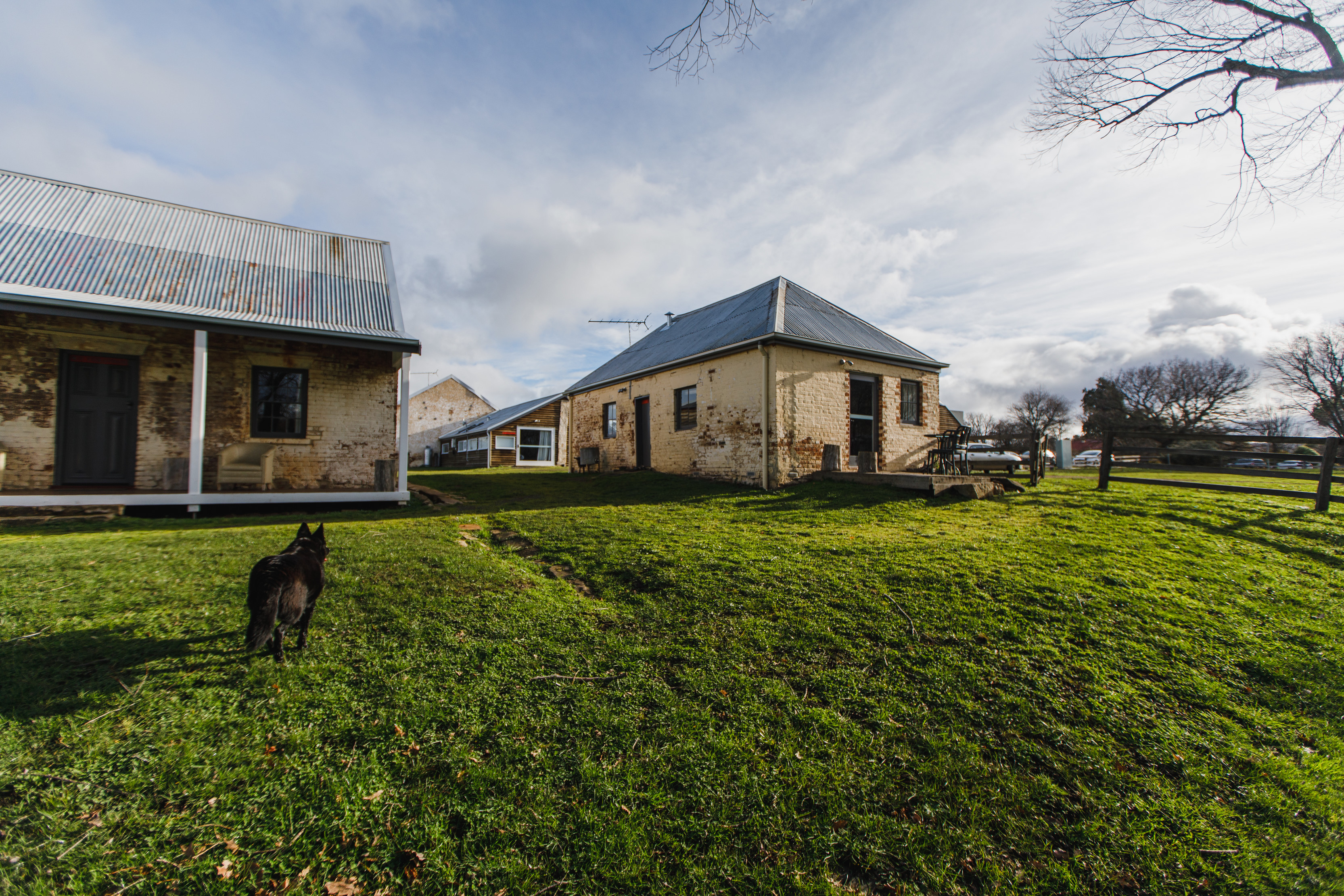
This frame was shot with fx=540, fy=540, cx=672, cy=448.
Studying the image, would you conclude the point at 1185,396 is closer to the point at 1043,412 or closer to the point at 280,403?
the point at 1043,412

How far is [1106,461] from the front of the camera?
35.7 ft

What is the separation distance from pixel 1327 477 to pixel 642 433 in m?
13.7

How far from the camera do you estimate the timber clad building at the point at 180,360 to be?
28.5 feet

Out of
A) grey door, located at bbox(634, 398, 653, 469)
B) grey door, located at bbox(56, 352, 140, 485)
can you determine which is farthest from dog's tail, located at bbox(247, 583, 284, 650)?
grey door, located at bbox(634, 398, 653, 469)

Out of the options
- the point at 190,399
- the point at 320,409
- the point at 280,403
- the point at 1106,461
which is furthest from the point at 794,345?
the point at 190,399

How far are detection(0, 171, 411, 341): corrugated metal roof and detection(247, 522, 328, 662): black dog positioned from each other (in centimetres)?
747

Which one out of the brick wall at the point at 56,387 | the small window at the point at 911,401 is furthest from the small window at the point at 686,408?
the brick wall at the point at 56,387

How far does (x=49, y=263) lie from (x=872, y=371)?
16043mm

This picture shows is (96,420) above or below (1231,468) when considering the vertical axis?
above

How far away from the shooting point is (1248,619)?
4543 mm

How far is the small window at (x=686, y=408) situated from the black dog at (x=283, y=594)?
35.7 feet

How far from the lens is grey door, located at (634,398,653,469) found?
52.8ft

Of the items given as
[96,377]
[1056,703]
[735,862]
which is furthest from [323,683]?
[96,377]

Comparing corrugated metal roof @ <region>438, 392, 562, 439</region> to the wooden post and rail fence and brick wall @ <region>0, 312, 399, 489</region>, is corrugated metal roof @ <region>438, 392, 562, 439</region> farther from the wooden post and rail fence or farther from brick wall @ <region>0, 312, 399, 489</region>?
the wooden post and rail fence
